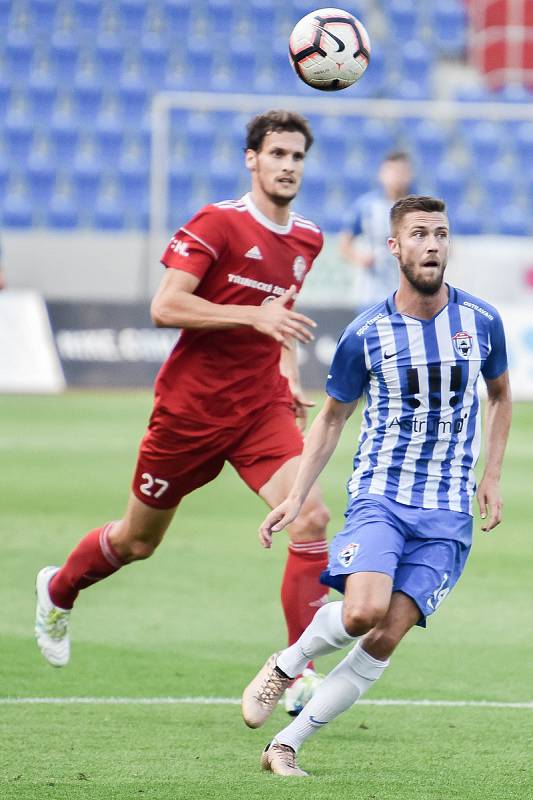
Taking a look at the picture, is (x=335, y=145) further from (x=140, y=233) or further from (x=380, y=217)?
(x=380, y=217)

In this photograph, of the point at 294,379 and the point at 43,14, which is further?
the point at 43,14

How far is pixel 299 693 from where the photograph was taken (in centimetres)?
531

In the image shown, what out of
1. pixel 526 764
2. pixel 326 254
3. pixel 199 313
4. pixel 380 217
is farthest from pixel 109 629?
pixel 326 254

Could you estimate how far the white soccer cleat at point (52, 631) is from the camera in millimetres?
5801

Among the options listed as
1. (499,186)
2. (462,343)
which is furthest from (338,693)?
(499,186)

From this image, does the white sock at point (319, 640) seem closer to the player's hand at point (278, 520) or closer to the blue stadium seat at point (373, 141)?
the player's hand at point (278, 520)

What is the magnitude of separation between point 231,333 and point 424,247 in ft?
4.48

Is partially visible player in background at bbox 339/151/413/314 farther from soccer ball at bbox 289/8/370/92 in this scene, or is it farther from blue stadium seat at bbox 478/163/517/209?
blue stadium seat at bbox 478/163/517/209

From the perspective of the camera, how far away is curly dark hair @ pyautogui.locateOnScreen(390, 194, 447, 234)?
15.4ft

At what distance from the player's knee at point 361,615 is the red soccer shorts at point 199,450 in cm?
136

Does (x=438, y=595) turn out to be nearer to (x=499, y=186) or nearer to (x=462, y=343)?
(x=462, y=343)

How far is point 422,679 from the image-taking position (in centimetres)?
585

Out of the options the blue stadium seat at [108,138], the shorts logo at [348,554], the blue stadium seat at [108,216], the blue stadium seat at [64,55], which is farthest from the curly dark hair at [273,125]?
the blue stadium seat at [64,55]

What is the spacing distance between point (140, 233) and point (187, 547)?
11.0 m
